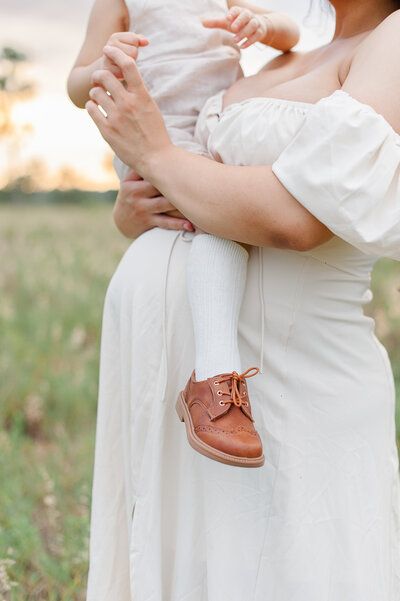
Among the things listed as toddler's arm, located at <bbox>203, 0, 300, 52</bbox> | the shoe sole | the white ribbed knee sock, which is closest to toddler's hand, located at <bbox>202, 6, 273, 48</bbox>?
toddler's arm, located at <bbox>203, 0, 300, 52</bbox>

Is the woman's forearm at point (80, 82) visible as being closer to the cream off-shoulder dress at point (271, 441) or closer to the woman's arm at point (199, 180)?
the woman's arm at point (199, 180)

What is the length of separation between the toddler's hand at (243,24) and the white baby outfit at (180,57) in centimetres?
9

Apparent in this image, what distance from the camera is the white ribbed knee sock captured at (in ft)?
4.39

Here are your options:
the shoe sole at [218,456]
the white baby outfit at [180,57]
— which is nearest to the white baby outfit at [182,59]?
the white baby outfit at [180,57]

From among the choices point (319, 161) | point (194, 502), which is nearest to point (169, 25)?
point (319, 161)

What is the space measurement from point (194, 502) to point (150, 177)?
0.74 meters

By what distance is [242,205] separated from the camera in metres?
1.25

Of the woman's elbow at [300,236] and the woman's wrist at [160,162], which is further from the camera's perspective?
the woman's wrist at [160,162]

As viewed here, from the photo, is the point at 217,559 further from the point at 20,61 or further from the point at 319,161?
the point at 20,61

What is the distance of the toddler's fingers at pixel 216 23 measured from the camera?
5.18 ft

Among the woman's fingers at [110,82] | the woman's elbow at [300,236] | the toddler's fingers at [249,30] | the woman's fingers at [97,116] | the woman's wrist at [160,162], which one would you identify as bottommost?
the woman's elbow at [300,236]

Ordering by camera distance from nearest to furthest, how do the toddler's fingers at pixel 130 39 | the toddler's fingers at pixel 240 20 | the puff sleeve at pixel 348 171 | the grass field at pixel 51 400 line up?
the puff sleeve at pixel 348 171
the toddler's fingers at pixel 130 39
the toddler's fingers at pixel 240 20
the grass field at pixel 51 400

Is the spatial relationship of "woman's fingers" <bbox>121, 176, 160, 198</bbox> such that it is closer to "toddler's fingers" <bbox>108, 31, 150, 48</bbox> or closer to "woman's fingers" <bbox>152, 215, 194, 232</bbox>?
"woman's fingers" <bbox>152, 215, 194, 232</bbox>

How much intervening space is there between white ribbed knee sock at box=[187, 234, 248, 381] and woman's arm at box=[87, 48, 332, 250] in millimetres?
62
